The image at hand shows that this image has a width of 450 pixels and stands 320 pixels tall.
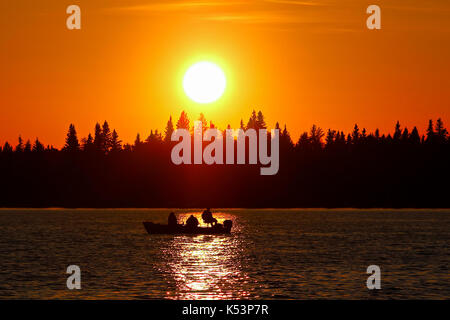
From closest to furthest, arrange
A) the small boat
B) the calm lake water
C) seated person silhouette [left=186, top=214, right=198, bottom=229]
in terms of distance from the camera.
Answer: the calm lake water
seated person silhouette [left=186, top=214, right=198, bottom=229]
the small boat

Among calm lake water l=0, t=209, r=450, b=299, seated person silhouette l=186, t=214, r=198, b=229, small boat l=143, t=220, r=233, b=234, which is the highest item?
seated person silhouette l=186, t=214, r=198, b=229

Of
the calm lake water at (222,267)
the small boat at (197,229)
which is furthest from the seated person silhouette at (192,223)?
the calm lake water at (222,267)

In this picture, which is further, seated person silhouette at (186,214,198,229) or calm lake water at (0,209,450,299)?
seated person silhouette at (186,214,198,229)

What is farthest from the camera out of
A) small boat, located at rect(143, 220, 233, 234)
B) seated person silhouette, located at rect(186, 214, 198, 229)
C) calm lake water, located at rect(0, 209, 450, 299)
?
small boat, located at rect(143, 220, 233, 234)

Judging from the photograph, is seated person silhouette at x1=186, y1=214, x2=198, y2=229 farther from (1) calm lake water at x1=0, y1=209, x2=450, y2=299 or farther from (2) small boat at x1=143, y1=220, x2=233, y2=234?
(1) calm lake water at x1=0, y1=209, x2=450, y2=299

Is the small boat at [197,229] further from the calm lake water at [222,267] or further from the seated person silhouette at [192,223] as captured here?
the calm lake water at [222,267]

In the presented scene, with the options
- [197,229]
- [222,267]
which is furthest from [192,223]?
[222,267]

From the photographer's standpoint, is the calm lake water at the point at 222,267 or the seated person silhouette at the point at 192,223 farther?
the seated person silhouette at the point at 192,223

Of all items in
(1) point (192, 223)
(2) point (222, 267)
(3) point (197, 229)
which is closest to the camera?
(2) point (222, 267)

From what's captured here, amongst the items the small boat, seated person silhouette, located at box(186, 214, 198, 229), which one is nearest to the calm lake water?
the small boat

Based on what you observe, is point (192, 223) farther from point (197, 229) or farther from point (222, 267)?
point (222, 267)

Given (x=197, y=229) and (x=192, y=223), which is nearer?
(x=192, y=223)
